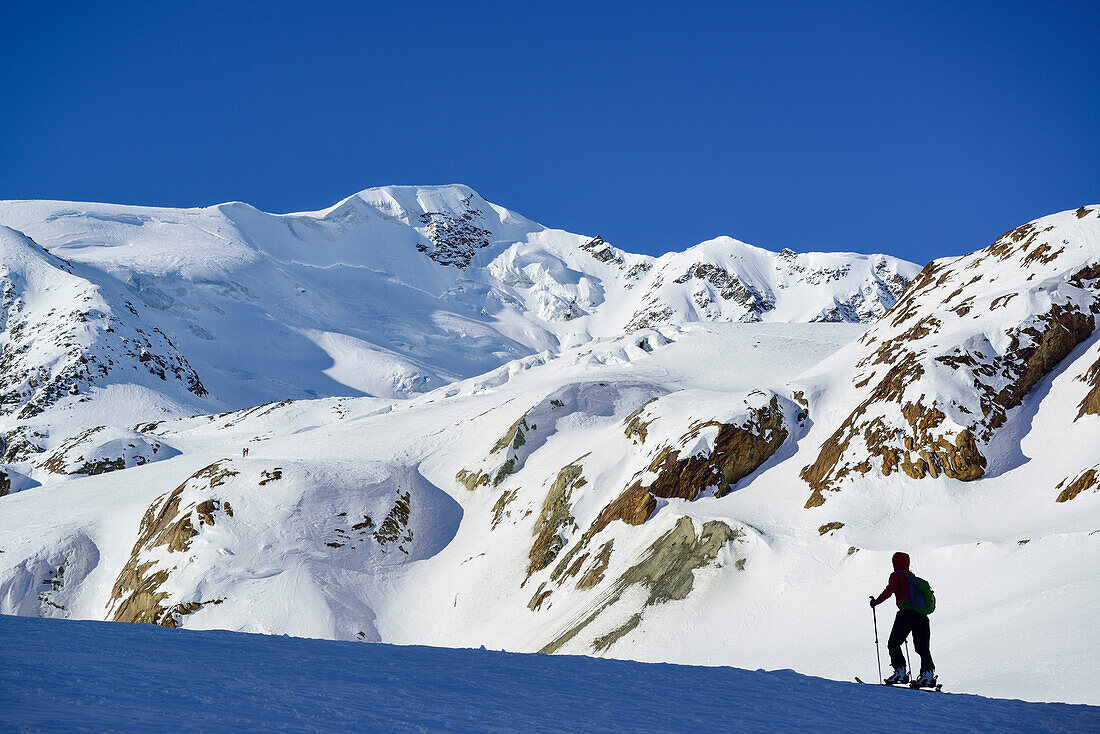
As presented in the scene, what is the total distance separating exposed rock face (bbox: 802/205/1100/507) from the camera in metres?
33.3

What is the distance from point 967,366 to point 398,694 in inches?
1342

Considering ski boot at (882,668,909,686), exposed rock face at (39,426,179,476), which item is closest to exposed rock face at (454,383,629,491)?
ski boot at (882,668,909,686)

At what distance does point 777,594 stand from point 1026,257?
2711 centimetres

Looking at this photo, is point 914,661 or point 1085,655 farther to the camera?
point 914,661

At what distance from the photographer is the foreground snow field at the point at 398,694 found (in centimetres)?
651

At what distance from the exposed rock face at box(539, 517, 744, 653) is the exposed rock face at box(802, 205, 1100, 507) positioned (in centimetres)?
434

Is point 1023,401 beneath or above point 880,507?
above

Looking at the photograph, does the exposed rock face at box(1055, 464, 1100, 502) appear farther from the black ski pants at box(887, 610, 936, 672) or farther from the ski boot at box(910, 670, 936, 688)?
the ski boot at box(910, 670, 936, 688)

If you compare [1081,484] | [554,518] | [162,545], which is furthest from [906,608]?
[162,545]

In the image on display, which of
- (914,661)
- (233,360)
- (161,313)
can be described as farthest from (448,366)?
(914,661)

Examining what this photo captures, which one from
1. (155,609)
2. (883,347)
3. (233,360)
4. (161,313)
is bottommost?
(155,609)

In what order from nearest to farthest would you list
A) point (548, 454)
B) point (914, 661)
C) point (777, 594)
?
point (914, 661)
point (777, 594)
point (548, 454)

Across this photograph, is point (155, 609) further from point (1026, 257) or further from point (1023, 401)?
point (1026, 257)

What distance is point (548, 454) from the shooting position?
52.2m
